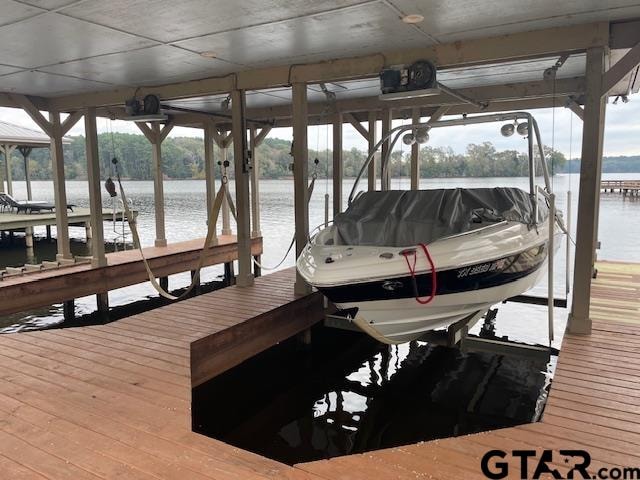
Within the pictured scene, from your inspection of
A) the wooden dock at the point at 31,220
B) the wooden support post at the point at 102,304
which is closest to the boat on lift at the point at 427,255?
the wooden support post at the point at 102,304

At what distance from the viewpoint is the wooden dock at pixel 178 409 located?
7.39 ft

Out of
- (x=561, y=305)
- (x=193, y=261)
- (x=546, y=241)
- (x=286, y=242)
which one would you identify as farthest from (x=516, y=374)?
(x=286, y=242)

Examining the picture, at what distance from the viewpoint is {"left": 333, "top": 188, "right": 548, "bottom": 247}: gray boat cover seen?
4000mm

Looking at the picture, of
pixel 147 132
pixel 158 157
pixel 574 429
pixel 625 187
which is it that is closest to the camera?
pixel 574 429

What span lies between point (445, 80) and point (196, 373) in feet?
15.0

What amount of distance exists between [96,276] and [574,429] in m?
6.47

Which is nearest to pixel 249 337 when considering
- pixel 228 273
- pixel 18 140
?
pixel 228 273

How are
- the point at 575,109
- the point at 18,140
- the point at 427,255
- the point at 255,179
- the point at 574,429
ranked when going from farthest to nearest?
1. the point at 18,140
2. the point at 255,179
3. the point at 575,109
4. the point at 427,255
5. the point at 574,429

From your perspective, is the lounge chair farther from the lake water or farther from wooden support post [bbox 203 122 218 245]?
wooden support post [bbox 203 122 218 245]

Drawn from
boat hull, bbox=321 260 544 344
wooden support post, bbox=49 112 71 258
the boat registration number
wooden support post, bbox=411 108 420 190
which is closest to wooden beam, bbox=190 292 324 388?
boat hull, bbox=321 260 544 344

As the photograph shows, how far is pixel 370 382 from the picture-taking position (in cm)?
482

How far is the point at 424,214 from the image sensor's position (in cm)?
428

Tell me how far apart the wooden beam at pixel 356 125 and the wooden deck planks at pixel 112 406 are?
4.46 m

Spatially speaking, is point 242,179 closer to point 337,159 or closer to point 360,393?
point 337,159
